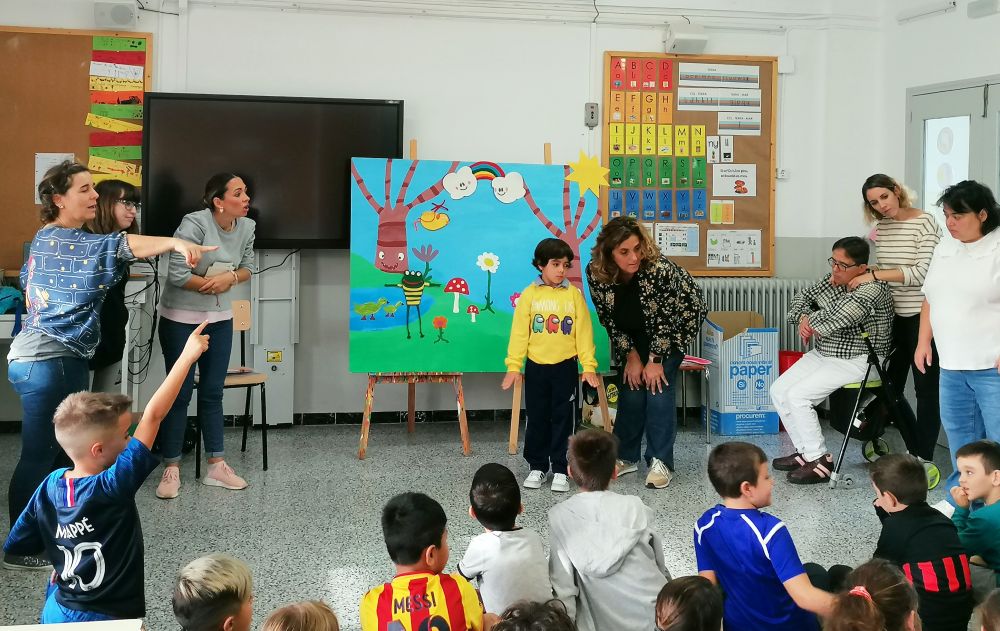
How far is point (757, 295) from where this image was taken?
6.04m

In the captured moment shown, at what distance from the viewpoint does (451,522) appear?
3.79 m

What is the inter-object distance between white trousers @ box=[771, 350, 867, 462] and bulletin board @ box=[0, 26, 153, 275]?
385 centimetres

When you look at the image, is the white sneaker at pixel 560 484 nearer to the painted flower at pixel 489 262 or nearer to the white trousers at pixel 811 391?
the white trousers at pixel 811 391

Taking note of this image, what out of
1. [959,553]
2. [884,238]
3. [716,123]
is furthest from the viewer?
[716,123]

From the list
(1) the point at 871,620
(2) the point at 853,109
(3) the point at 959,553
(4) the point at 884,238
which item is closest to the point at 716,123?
(2) the point at 853,109

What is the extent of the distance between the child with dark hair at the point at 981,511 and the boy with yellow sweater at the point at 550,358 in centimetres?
192

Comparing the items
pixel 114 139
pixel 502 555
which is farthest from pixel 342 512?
pixel 114 139

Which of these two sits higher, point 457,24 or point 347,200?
point 457,24

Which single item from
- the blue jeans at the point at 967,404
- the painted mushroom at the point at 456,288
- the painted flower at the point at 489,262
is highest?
Result: the painted flower at the point at 489,262

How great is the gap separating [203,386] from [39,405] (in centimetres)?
114

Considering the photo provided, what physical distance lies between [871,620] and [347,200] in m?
4.35

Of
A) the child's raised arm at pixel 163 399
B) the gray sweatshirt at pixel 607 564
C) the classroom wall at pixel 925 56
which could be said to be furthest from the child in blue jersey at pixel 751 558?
the classroom wall at pixel 925 56

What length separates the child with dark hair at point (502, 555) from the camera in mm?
2178

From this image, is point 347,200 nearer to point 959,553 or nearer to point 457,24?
point 457,24
